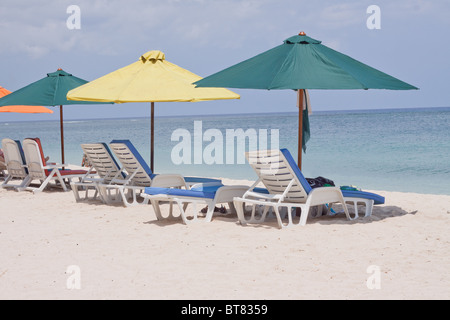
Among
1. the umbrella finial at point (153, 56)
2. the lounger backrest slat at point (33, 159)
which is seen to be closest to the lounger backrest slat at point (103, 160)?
the umbrella finial at point (153, 56)

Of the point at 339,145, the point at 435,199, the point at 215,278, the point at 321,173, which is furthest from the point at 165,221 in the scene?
the point at 339,145

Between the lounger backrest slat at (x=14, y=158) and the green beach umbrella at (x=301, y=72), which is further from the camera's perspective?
the lounger backrest slat at (x=14, y=158)

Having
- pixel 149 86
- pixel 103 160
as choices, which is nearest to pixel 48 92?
pixel 103 160

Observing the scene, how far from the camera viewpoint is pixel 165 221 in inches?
251

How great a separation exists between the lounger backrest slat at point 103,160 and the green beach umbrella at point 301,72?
193 cm

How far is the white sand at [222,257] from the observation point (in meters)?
3.86

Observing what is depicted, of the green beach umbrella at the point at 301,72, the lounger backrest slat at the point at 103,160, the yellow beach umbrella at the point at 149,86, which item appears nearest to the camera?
the green beach umbrella at the point at 301,72

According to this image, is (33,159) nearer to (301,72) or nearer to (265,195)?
(265,195)

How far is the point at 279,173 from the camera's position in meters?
5.87

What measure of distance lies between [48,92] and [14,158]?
48.1 inches

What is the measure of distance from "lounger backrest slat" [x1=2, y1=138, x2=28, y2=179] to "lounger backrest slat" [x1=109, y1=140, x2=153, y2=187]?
2.75 metres

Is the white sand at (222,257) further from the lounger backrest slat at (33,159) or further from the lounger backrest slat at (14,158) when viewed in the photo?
the lounger backrest slat at (14,158)
